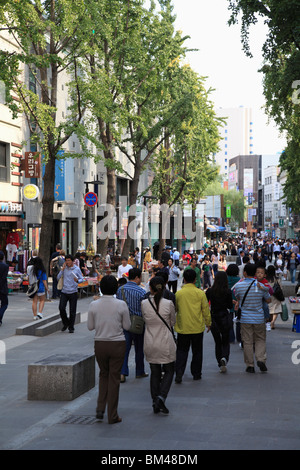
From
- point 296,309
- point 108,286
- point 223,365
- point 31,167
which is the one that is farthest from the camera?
point 31,167

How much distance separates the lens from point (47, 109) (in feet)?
71.2

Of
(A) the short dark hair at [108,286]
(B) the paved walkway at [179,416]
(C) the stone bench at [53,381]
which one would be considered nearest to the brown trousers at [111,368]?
(B) the paved walkway at [179,416]

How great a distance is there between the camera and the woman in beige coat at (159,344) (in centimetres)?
802

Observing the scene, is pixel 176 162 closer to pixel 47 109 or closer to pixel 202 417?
pixel 47 109

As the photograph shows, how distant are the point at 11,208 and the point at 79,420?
20588mm

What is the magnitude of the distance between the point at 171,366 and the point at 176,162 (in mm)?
37296

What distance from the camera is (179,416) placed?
25.6 ft

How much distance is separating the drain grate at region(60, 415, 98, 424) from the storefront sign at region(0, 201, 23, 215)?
19550 millimetres

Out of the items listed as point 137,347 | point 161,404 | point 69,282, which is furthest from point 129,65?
point 161,404

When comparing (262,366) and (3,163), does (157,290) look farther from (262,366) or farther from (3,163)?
(3,163)

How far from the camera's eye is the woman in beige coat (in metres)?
8.02

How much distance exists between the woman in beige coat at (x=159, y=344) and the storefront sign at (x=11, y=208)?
1911cm

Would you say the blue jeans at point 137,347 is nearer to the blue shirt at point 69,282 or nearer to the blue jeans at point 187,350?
the blue jeans at point 187,350

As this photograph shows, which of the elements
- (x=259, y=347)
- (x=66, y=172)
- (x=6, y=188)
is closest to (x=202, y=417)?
(x=259, y=347)
